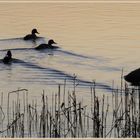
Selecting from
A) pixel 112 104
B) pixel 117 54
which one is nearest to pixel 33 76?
pixel 117 54

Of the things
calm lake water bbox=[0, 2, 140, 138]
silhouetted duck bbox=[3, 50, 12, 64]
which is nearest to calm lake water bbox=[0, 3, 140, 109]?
calm lake water bbox=[0, 2, 140, 138]

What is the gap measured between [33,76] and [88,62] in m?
1.98

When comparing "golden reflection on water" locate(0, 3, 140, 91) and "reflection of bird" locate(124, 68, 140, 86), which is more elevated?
"golden reflection on water" locate(0, 3, 140, 91)

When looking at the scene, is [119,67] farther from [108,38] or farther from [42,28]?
[42,28]

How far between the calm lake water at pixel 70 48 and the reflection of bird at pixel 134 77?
0.89 feet

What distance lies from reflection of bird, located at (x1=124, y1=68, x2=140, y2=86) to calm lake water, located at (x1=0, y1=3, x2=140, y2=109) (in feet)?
0.89

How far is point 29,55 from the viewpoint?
21.9m

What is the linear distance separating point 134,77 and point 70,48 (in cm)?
584

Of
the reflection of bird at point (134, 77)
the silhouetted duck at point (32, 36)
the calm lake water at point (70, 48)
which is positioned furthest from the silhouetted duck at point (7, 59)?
the reflection of bird at point (134, 77)

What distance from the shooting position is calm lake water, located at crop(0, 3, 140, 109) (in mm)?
16219

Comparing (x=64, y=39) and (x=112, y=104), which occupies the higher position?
(x=64, y=39)

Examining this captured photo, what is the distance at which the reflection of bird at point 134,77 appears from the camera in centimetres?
1504

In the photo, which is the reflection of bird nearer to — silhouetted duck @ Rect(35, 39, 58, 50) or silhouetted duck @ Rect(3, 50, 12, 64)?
silhouetted duck @ Rect(3, 50, 12, 64)

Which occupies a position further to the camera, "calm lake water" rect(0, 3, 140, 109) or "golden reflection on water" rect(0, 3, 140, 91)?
"golden reflection on water" rect(0, 3, 140, 91)
